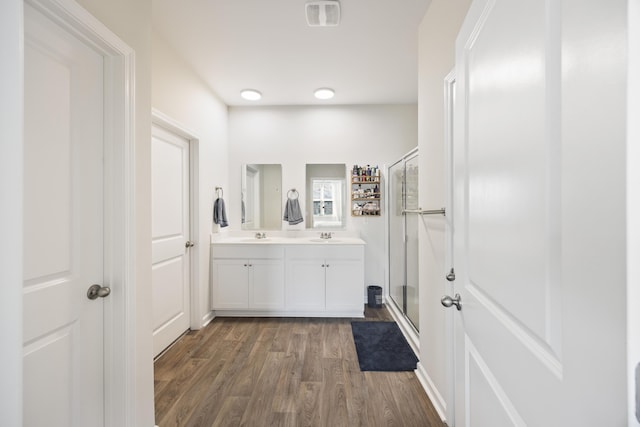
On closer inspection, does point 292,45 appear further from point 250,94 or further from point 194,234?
point 194,234

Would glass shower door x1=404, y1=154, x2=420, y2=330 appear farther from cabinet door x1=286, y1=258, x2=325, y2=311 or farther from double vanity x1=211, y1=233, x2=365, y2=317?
cabinet door x1=286, y1=258, x2=325, y2=311

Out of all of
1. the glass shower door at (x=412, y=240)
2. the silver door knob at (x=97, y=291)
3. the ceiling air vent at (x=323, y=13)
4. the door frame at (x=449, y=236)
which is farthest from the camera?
the glass shower door at (x=412, y=240)

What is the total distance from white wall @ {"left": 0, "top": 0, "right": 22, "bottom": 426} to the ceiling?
1575 mm

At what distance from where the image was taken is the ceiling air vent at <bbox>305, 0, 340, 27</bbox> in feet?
6.43

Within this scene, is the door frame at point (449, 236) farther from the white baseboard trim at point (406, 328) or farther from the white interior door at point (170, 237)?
the white interior door at point (170, 237)

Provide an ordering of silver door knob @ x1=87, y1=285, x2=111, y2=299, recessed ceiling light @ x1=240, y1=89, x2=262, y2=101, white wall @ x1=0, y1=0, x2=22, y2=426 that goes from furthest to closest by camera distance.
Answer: recessed ceiling light @ x1=240, y1=89, x2=262, y2=101 → silver door knob @ x1=87, y1=285, x2=111, y2=299 → white wall @ x1=0, y1=0, x2=22, y2=426

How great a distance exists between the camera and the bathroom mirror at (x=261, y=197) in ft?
12.9

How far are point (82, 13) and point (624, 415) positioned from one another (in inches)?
69.7

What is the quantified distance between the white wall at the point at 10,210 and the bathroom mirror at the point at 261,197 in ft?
10.4

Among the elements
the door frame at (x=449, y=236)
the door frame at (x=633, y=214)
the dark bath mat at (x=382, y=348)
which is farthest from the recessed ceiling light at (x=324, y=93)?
the door frame at (x=633, y=214)

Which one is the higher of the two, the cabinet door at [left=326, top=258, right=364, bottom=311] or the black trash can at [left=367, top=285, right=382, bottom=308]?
the cabinet door at [left=326, top=258, right=364, bottom=311]

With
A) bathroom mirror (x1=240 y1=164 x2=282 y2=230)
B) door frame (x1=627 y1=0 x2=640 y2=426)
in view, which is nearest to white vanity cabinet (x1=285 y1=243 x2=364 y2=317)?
bathroom mirror (x1=240 y1=164 x2=282 y2=230)

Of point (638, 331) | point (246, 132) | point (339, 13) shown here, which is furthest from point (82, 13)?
point (246, 132)

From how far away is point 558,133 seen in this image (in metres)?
0.47
